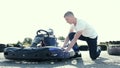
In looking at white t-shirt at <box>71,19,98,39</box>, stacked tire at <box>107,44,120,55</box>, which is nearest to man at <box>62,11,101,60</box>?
white t-shirt at <box>71,19,98,39</box>

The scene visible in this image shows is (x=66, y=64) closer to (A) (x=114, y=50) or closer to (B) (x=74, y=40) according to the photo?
(B) (x=74, y=40)

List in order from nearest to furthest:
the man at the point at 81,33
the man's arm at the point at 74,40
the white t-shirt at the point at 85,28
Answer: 1. the man's arm at the point at 74,40
2. the man at the point at 81,33
3. the white t-shirt at the point at 85,28

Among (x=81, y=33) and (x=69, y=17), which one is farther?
(x=81, y=33)

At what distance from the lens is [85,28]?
342 inches

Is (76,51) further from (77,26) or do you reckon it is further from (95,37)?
(77,26)

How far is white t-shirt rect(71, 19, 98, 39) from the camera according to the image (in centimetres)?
828

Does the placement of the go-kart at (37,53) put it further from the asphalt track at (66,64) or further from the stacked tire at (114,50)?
the stacked tire at (114,50)

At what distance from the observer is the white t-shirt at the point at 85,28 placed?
828cm

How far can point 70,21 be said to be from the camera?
8.00m

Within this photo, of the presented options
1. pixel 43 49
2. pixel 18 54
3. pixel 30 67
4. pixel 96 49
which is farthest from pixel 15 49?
pixel 96 49

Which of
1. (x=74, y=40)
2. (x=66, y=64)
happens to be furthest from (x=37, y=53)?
(x=74, y=40)

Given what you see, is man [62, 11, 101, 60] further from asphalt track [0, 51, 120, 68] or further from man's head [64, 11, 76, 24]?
asphalt track [0, 51, 120, 68]

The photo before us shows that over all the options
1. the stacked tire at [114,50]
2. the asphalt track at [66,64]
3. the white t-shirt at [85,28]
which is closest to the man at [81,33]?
the white t-shirt at [85,28]

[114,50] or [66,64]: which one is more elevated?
[66,64]
